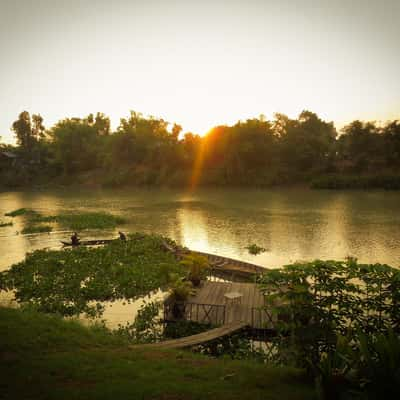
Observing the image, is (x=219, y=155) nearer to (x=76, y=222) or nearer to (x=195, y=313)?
(x=76, y=222)

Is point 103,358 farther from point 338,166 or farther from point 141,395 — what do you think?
point 338,166

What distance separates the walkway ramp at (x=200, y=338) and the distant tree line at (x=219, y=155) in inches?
2583

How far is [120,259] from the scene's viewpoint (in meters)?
20.8

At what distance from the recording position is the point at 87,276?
57.9ft

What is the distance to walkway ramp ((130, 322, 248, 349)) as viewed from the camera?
30.2ft

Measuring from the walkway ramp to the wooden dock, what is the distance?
378 millimetres

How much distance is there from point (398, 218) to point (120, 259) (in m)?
32.6

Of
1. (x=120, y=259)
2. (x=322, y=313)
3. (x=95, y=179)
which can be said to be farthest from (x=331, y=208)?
(x=95, y=179)

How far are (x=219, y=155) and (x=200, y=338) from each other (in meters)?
79.6

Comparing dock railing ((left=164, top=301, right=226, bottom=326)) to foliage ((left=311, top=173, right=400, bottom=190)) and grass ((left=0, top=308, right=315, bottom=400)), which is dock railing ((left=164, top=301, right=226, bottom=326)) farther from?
foliage ((left=311, top=173, right=400, bottom=190))

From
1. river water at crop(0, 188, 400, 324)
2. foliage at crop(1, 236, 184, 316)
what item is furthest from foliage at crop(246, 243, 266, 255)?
foliage at crop(1, 236, 184, 316)

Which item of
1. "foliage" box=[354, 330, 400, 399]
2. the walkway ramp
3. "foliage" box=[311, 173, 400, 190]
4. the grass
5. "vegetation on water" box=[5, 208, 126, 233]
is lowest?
the walkway ramp

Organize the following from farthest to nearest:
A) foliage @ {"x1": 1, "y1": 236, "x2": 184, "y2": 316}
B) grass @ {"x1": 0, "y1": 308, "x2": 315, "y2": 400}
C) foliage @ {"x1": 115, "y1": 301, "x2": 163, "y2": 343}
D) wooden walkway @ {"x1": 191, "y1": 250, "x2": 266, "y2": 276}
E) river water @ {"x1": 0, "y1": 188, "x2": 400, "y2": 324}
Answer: river water @ {"x1": 0, "y1": 188, "x2": 400, "y2": 324} → wooden walkway @ {"x1": 191, "y1": 250, "x2": 266, "y2": 276} → foliage @ {"x1": 1, "y1": 236, "x2": 184, "y2": 316} → foliage @ {"x1": 115, "y1": 301, "x2": 163, "y2": 343} → grass @ {"x1": 0, "y1": 308, "x2": 315, "y2": 400}

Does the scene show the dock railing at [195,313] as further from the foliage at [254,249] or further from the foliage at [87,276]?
the foliage at [254,249]
